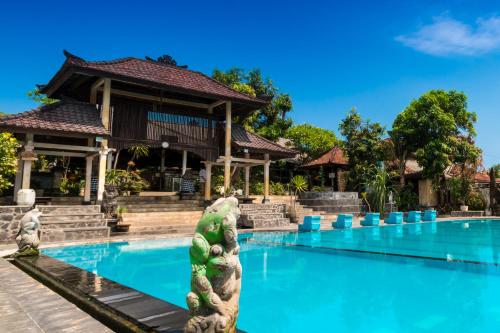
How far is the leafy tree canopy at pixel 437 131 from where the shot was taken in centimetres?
2261

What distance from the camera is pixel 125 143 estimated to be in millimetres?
14320

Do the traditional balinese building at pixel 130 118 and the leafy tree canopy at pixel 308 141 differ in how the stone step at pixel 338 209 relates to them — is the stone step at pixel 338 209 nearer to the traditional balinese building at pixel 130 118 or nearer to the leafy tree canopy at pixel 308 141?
the traditional balinese building at pixel 130 118

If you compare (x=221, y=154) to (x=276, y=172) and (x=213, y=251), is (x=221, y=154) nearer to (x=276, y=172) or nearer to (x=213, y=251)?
(x=276, y=172)

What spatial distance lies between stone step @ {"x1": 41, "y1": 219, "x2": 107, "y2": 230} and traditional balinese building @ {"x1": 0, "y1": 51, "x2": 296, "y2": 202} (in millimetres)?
1954

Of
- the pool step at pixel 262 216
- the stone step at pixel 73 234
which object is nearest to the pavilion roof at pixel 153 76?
the pool step at pixel 262 216

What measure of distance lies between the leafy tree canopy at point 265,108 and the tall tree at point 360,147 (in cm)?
496

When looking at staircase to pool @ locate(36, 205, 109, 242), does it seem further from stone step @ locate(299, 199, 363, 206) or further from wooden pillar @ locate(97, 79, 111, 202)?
stone step @ locate(299, 199, 363, 206)

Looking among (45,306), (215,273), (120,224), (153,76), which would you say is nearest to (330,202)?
(153,76)

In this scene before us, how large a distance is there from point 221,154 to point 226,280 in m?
14.5

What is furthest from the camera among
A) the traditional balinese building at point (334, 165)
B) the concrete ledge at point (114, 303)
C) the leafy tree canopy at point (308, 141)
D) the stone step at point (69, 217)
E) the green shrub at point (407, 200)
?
the leafy tree canopy at point (308, 141)

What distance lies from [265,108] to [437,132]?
1207 centimetres

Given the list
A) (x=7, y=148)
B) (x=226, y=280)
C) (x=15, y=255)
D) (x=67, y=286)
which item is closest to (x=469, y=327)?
(x=226, y=280)

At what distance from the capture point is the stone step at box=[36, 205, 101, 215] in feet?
34.6

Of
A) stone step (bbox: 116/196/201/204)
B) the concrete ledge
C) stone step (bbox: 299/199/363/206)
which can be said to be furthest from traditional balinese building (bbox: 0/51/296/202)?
the concrete ledge
